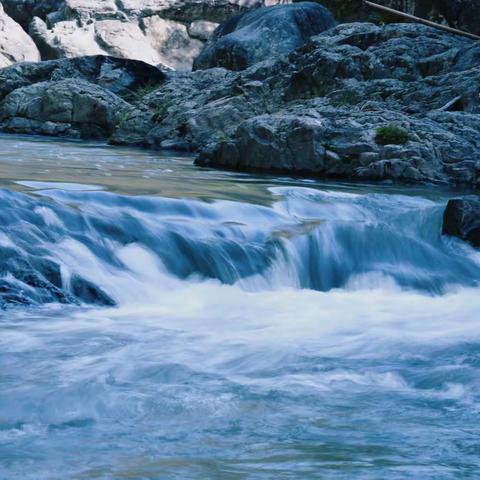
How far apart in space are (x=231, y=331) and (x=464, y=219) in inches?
111

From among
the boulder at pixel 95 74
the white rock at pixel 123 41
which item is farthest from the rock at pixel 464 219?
the white rock at pixel 123 41

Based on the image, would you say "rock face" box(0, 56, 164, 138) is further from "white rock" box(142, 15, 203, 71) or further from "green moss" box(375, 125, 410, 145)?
"white rock" box(142, 15, 203, 71)

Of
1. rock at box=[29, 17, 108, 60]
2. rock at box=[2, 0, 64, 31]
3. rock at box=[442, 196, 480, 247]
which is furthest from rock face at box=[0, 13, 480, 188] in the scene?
rock at box=[2, 0, 64, 31]

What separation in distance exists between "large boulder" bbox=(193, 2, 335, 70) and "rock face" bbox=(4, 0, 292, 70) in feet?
33.2

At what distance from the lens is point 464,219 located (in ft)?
22.7

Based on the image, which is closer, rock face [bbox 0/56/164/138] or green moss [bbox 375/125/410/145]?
green moss [bbox 375/125/410/145]

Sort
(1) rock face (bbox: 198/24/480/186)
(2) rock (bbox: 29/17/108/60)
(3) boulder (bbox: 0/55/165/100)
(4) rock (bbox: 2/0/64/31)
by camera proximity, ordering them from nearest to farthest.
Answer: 1. (1) rock face (bbox: 198/24/480/186)
2. (3) boulder (bbox: 0/55/165/100)
3. (2) rock (bbox: 29/17/108/60)
4. (4) rock (bbox: 2/0/64/31)

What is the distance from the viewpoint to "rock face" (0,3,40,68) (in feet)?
91.1

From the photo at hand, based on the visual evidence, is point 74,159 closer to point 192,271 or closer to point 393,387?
point 192,271

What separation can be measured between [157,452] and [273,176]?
6.48 m

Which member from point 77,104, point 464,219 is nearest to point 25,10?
point 77,104

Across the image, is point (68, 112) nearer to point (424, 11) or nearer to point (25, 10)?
point (424, 11)

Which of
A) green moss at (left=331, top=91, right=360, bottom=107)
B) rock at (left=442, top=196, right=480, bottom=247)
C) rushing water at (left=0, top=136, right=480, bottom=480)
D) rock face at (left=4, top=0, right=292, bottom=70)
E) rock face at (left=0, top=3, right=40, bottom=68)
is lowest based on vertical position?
rushing water at (left=0, top=136, right=480, bottom=480)

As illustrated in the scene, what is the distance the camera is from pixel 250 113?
43.2 ft
